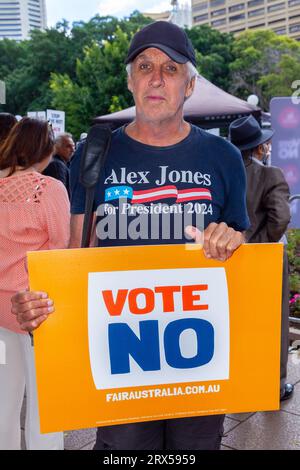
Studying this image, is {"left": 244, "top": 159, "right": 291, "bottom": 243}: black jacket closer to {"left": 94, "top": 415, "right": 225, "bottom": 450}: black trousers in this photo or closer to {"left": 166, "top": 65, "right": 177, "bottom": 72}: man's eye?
{"left": 166, "top": 65, "right": 177, "bottom": 72}: man's eye

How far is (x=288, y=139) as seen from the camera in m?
5.20

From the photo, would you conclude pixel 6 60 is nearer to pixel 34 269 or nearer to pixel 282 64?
pixel 282 64

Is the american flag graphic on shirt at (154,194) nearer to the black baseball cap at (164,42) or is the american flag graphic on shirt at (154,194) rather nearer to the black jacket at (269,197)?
the black baseball cap at (164,42)

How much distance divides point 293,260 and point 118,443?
520 centimetres

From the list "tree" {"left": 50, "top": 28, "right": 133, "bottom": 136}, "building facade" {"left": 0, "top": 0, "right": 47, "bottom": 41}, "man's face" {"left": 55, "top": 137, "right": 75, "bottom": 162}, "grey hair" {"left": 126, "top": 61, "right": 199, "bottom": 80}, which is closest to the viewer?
"grey hair" {"left": 126, "top": 61, "right": 199, "bottom": 80}

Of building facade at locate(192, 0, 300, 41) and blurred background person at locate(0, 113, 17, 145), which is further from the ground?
building facade at locate(192, 0, 300, 41)

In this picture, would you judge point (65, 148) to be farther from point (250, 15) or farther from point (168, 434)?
point (250, 15)

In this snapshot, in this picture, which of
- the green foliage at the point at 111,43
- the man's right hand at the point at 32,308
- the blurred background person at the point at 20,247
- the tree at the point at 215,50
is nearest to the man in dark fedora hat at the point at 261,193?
the blurred background person at the point at 20,247

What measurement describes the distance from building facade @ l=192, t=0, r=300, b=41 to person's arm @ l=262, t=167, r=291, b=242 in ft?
333

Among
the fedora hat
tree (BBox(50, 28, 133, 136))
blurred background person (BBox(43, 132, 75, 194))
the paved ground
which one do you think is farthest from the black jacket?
tree (BBox(50, 28, 133, 136))

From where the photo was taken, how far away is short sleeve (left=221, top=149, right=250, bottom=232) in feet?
5.79

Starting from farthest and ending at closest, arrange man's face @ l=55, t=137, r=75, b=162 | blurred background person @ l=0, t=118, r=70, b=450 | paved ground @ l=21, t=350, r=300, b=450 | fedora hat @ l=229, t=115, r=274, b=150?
man's face @ l=55, t=137, r=75, b=162 → fedora hat @ l=229, t=115, r=274, b=150 → paved ground @ l=21, t=350, r=300, b=450 → blurred background person @ l=0, t=118, r=70, b=450

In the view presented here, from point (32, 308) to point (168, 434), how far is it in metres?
0.65
